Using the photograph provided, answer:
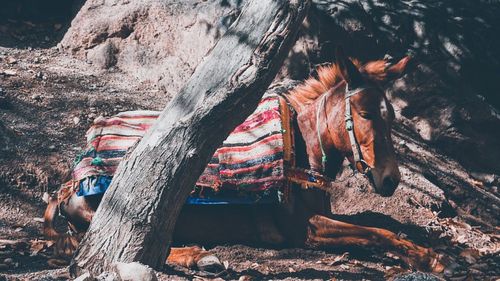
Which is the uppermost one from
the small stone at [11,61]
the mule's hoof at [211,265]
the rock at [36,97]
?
the small stone at [11,61]

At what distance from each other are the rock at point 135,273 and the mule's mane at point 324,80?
252 cm

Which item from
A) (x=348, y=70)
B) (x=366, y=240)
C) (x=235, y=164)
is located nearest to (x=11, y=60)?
(x=235, y=164)

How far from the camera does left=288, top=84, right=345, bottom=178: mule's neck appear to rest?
6281 millimetres

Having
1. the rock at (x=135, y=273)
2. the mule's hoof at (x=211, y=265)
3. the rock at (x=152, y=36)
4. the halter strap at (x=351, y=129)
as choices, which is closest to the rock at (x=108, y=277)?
the rock at (x=135, y=273)

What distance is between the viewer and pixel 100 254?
A: 4.74 metres

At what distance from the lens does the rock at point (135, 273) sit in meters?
4.39

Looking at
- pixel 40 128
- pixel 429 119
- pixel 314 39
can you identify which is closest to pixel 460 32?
pixel 429 119

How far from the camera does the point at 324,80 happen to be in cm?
657

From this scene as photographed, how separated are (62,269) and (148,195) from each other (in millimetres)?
1268

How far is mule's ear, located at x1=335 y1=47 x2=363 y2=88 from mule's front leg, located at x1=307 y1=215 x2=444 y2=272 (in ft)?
3.72

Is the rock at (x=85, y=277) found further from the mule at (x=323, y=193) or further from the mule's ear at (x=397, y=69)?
the mule's ear at (x=397, y=69)

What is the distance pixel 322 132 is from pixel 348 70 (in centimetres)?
54

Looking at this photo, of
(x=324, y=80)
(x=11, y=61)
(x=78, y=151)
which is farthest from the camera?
(x=11, y=61)

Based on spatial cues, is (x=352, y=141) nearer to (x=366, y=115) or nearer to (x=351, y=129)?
(x=351, y=129)
